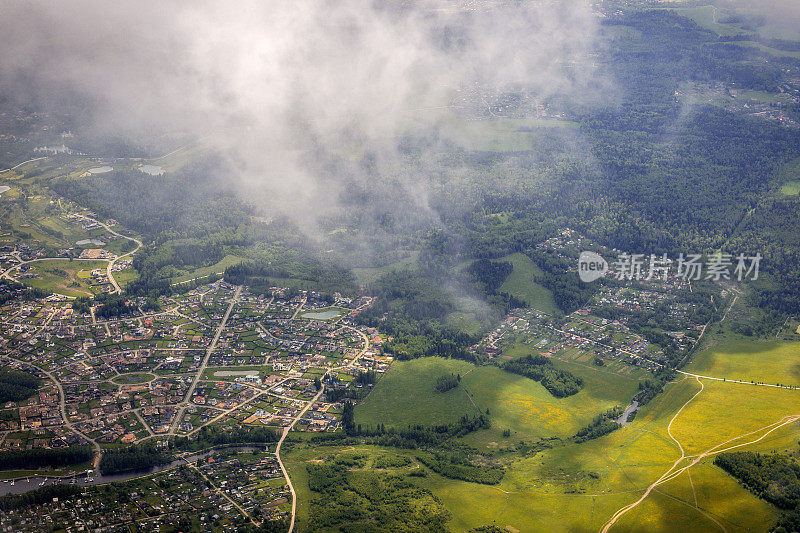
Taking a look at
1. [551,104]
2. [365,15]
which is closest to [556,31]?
[551,104]

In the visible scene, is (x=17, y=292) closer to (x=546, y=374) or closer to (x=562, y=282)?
(x=546, y=374)

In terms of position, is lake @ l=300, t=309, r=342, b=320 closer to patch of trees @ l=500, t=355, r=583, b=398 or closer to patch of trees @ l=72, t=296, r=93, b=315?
patch of trees @ l=500, t=355, r=583, b=398

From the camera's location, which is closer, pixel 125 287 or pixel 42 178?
pixel 125 287

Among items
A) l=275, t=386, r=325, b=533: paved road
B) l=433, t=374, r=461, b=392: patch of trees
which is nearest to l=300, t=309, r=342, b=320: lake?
l=275, t=386, r=325, b=533: paved road

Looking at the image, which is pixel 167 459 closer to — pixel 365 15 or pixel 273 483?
pixel 273 483

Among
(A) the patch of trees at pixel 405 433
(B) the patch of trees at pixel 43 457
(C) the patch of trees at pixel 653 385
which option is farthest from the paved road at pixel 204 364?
(C) the patch of trees at pixel 653 385

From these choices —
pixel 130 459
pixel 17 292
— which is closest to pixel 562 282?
pixel 130 459
